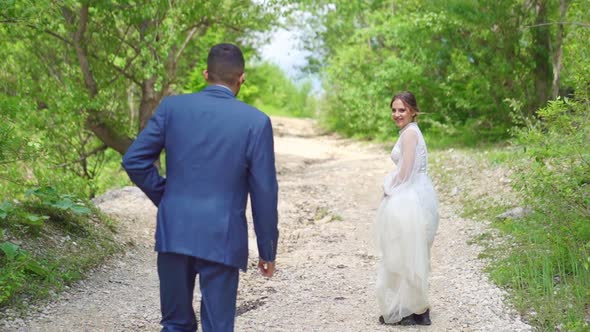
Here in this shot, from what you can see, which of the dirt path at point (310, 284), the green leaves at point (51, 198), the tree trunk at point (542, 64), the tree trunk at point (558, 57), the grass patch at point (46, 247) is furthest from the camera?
the tree trunk at point (542, 64)

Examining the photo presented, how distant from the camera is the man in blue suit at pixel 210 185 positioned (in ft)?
12.7

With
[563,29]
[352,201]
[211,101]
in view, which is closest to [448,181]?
[352,201]

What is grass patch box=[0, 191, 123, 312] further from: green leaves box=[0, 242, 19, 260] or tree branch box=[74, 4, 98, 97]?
tree branch box=[74, 4, 98, 97]

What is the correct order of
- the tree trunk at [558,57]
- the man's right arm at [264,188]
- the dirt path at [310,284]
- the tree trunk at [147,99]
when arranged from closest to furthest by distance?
1. the man's right arm at [264,188]
2. the dirt path at [310,284]
3. the tree trunk at [558,57]
4. the tree trunk at [147,99]

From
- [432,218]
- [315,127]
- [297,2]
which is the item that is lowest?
[315,127]

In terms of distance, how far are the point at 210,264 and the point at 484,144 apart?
652 inches

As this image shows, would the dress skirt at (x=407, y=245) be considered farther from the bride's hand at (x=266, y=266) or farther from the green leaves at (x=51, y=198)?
the green leaves at (x=51, y=198)

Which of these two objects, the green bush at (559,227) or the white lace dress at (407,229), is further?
the green bush at (559,227)

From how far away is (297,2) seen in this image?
16.7 metres

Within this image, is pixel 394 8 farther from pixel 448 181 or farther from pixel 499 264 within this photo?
pixel 499 264

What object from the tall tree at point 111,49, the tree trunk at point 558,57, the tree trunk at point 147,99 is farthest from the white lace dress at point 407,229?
the tree trunk at point 147,99

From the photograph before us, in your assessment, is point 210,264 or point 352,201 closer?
point 210,264

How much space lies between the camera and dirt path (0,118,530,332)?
21.2ft

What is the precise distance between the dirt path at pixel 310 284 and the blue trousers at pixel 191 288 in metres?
2.46
